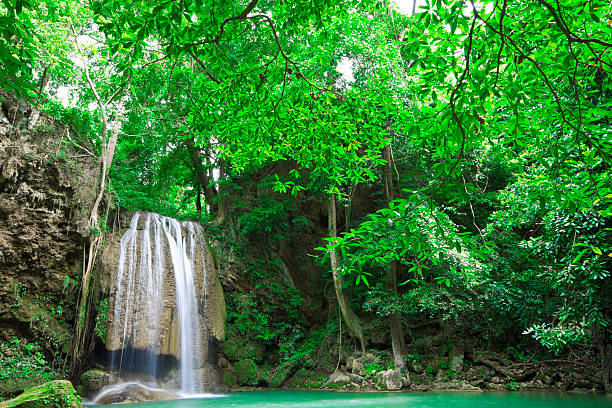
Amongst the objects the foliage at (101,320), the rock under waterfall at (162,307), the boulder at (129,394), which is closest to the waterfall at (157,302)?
the rock under waterfall at (162,307)

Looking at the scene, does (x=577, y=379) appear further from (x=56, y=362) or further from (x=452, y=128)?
(x=56, y=362)

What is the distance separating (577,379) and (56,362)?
12.2 meters

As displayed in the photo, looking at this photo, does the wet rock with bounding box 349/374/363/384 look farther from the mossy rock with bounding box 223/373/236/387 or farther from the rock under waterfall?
the rock under waterfall

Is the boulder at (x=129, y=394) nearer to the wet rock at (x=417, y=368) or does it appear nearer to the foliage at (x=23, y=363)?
the foliage at (x=23, y=363)

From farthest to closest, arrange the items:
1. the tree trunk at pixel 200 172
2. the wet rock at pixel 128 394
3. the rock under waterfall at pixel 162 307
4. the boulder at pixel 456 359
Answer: the tree trunk at pixel 200 172, the boulder at pixel 456 359, the rock under waterfall at pixel 162 307, the wet rock at pixel 128 394

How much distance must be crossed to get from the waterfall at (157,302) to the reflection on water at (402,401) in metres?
1.55

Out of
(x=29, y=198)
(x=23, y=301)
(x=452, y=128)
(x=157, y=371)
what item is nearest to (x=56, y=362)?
(x=23, y=301)

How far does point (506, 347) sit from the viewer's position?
12.0 meters

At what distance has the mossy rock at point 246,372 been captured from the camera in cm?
1169

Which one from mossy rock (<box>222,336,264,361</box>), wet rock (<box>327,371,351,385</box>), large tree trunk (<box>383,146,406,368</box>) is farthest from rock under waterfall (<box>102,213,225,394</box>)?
large tree trunk (<box>383,146,406,368</box>)

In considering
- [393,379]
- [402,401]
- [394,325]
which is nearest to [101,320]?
[402,401]

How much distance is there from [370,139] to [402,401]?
678cm

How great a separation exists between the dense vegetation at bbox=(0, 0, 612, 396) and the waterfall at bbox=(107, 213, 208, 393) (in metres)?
1.46

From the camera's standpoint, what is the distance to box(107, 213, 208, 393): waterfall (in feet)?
33.1
